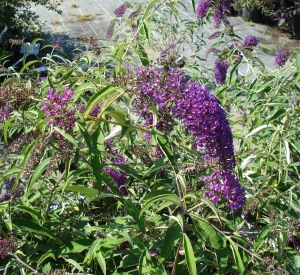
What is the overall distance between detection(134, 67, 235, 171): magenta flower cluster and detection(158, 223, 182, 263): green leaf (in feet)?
0.58

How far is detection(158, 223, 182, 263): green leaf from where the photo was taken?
997mm

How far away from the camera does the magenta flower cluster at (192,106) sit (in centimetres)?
107

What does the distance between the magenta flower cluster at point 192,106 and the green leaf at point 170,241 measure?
0.58 ft

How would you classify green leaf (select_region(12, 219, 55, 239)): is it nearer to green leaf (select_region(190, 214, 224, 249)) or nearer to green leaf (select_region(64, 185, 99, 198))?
green leaf (select_region(64, 185, 99, 198))

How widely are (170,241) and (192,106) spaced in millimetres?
282

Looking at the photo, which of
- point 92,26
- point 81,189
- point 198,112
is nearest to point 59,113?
point 81,189

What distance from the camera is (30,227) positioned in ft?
3.61

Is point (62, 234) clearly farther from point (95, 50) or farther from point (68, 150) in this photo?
point (95, 50)

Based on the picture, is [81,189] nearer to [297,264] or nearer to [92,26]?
[297,264]

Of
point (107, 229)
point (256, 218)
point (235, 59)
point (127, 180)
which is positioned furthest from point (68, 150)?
point (235, 59)

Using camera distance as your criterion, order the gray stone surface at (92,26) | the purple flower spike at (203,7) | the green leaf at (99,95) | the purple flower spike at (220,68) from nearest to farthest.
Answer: the green leaf at (99,95), the purple flower spike at (220,68), the purple flower spike at (203,7), the gray stone surface at (92,26)

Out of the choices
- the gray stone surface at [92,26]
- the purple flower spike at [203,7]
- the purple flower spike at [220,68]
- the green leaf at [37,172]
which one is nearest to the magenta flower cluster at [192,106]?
the green leaf at [37,172]

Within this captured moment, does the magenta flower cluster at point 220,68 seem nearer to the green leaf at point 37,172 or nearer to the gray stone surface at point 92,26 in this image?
the green leaf at point 37,172

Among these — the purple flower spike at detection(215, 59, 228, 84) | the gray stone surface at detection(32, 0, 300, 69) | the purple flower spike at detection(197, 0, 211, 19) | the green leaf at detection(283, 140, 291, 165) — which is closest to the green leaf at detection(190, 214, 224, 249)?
the green leaf at detection(283, 140, 291, 165)
